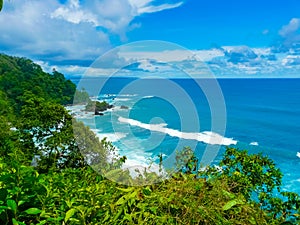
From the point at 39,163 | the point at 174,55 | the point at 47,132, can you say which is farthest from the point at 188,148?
the point at 47,132

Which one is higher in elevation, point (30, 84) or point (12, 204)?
point (30, 84)

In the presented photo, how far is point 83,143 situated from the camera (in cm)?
684

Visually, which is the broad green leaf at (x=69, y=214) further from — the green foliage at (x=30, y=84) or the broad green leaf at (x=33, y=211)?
the green foliage at (x=30, y=84)

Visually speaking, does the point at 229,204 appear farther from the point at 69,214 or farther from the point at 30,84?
the point at 30,84

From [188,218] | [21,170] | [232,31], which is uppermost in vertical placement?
[232,31]

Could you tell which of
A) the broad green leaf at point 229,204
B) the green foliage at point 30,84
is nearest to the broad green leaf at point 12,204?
the broad green leaf at point 229,204

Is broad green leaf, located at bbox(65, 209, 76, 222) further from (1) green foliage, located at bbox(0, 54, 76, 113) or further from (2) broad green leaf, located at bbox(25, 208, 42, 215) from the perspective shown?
(1) green foliage, located at bbox(0, 54, 76, 113)

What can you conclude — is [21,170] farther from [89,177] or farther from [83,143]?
[83,143]

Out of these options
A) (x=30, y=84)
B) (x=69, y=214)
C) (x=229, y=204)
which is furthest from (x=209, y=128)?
(x=69, y=214)

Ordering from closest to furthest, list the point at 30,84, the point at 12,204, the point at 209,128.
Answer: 1. the point at 12,204
2. the point at 209,128
3. the point at 30,84

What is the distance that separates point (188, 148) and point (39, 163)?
18.4 ft


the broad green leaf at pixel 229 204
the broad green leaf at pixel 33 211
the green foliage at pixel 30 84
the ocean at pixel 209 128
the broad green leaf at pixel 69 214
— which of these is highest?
the green foliage at pixel 30 84

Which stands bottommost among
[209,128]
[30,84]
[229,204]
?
[209,128]

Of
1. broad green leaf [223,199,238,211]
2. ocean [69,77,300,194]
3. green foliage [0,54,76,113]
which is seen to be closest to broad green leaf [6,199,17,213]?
broad green leaf [223,199,238,211]
